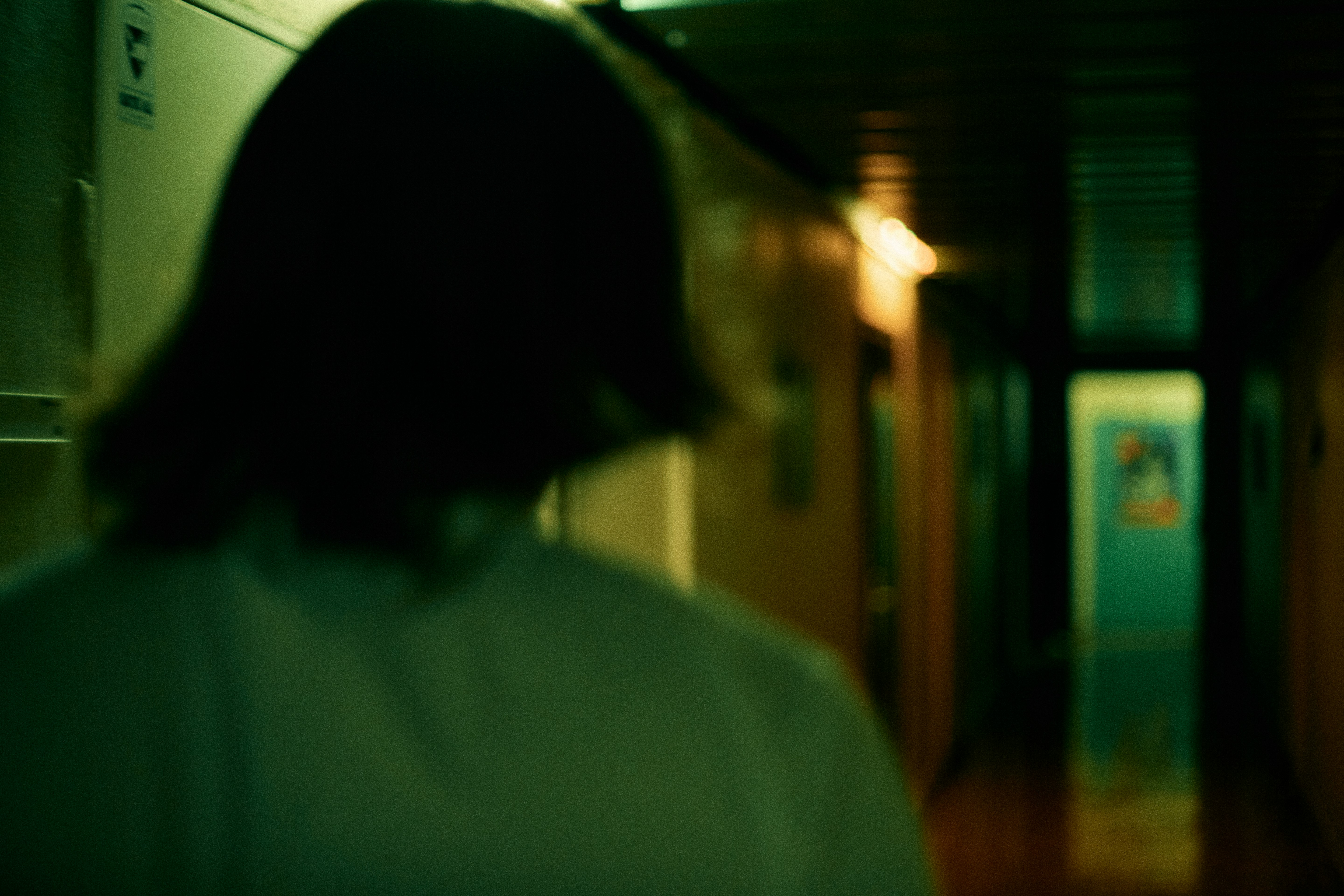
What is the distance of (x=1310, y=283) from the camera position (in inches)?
253

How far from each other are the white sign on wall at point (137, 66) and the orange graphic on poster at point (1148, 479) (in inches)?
522

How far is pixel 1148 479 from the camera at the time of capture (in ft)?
45.5

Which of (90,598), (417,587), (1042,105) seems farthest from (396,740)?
(1042,105)

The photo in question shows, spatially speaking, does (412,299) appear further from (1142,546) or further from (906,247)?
(1142,546)

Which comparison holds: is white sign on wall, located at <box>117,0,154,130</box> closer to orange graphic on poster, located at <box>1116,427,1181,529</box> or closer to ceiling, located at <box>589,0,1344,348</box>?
ceiling, located at <box>589,0,1344,348</box>

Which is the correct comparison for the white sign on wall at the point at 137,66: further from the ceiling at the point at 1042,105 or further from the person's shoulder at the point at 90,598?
the ceiling at the point at 1042,105

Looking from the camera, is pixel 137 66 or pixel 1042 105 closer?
pixel 137 66

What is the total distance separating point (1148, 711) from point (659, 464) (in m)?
7.07

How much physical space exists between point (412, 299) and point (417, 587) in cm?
17

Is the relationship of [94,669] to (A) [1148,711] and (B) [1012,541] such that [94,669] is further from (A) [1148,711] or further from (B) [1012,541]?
(B) [1012,541]

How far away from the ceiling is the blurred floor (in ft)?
9.11

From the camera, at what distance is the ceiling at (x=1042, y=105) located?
122 inches

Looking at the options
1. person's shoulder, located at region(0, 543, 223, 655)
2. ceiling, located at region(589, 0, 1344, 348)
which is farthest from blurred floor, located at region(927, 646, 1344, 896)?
person's shoulder, located at region(0, 543, 223, 655)

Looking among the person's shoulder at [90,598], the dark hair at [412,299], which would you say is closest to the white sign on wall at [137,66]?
the dark hair at [412,299]
